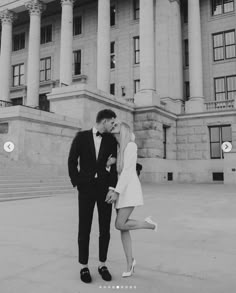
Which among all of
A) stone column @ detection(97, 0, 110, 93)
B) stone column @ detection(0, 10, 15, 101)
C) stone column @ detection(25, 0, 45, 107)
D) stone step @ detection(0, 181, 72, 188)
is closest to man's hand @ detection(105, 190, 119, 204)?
stone step @ detection(0, 181, 72, 188)

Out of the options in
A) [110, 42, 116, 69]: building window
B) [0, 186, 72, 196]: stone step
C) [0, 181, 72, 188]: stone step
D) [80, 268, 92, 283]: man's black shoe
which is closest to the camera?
[80, 268, 92, 283]: man's black shoe

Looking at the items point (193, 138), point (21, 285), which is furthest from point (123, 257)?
point (193, 138)

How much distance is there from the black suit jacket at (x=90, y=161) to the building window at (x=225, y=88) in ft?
91.3

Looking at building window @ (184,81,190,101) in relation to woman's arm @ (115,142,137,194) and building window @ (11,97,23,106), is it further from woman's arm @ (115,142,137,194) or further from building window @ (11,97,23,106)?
woman's arm @ (115,142,137,194)

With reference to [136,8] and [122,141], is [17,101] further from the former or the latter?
[122,141]

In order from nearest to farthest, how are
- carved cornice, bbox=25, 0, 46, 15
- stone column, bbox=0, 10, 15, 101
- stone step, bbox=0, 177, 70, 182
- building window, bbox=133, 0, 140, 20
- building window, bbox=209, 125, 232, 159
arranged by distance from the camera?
stone step, bbox=0, 177, 70, 182 < building window, bbox=209, 125, 232, 159 < carved cornice, bbox=25, 0, 46, 15 < stone column, bbox=0, 10, 15, 101 < building window, bbox=133, 0, 140, 20

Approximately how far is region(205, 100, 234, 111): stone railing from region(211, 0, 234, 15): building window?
8.69 m

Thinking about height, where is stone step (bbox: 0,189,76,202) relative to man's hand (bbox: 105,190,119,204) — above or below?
below

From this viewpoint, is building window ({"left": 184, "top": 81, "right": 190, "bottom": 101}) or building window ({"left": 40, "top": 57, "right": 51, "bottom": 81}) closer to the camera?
building window ({"left": 184, "top": 81, "right": 190, "bottom": 101})

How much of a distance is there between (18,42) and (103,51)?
59.1 feet

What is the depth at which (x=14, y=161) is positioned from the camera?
16.1 meters

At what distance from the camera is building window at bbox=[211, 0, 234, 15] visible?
30297mm

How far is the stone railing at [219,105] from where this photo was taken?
2730 centimetres

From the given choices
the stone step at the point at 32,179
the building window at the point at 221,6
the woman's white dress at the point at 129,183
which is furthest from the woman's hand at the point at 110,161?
the building window at the point at 221,6
